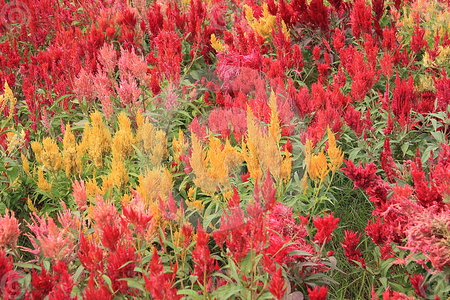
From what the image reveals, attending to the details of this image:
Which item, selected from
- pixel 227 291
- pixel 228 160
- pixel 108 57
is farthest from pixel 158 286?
pixel 108 57

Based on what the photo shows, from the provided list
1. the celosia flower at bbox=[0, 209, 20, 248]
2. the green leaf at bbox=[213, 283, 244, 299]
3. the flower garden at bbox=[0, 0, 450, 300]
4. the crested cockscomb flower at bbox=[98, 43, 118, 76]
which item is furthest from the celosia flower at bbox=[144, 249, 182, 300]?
the crested cockscomb flower at bbox=[98, 43, 118, 76]

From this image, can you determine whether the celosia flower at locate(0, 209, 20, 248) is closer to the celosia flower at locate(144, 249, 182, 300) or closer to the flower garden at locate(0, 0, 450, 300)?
the flower garden at locate(0, 0, 450, 300)

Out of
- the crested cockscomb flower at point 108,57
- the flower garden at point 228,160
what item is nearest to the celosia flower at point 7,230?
the flower garden at point 228,160

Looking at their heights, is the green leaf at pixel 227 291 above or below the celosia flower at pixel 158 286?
below

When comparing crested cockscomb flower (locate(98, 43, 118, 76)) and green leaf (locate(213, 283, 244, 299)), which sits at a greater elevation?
crested cockscomb flower (locate(98, 43, 118, 76))

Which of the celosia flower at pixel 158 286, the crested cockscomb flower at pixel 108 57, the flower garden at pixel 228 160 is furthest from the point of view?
the crested cockscomb flower at pixel 108 57

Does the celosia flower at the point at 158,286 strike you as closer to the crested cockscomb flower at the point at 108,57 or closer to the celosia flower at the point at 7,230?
the celosia flower at the point at 7,230

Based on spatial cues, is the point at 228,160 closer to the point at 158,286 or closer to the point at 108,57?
the point at 158,286

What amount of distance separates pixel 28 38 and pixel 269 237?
13.8 ft

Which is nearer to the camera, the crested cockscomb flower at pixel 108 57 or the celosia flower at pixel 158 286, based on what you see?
the celosia flower at pixel 158 286

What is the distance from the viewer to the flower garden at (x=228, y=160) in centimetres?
205

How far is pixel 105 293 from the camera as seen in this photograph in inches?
68.3

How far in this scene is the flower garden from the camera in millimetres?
2049

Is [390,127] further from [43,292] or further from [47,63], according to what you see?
[47,63]
